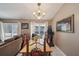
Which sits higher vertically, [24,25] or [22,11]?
[22,11]

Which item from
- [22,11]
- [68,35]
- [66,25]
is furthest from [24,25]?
[68,35]

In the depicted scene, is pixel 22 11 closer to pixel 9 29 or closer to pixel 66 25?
pixel 9 29

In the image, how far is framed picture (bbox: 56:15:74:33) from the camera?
2109mm

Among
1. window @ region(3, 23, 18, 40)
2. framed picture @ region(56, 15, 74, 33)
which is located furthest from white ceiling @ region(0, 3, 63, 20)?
framed picture @ region(56, 15, 74, 33)

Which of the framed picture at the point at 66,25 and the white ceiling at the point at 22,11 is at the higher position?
the white ceiling at the point at 22,11

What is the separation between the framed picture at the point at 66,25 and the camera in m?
2.11

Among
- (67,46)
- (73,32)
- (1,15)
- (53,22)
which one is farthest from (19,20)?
(73,32)

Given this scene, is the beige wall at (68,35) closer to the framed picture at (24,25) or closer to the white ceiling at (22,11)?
the white ceiling at (22,11)

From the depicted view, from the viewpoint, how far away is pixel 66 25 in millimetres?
2234

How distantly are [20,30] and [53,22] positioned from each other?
2.00 feet

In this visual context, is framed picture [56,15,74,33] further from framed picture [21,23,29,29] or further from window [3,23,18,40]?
window [3,23,18,40]

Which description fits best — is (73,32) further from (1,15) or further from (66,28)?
(1,15)

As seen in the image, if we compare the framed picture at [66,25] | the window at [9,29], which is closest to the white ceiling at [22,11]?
the window at [9,29]

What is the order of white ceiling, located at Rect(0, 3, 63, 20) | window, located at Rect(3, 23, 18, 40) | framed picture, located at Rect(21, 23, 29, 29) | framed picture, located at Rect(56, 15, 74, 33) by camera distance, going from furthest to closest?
framed picture, located at Rect(56, 15, 74, 33)
framed picture, located at Rect(21, 23, 29, 29)
window, located at Rect(3, 23, 18, 40)
white ceiling, located at Rect(0, 3, 63, 20)
